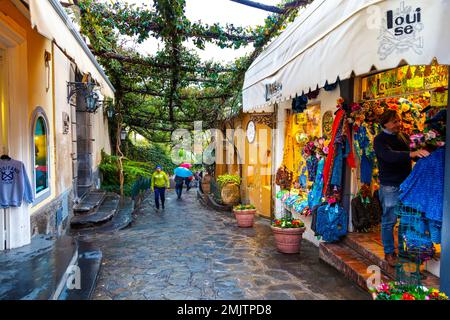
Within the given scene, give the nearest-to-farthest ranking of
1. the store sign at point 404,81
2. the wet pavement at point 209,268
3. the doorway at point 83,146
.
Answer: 1. the store sign at point 404,81
2. the wet pavement at point 209,268
3. the doorway at point 83,146

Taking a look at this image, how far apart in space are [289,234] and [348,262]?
1.49 meters

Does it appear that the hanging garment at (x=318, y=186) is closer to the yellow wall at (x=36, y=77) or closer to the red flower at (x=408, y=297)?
the red flower at (x=408, y=297)

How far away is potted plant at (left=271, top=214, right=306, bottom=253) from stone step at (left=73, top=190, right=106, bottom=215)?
222 inches

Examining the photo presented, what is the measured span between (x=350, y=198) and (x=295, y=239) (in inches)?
50.0

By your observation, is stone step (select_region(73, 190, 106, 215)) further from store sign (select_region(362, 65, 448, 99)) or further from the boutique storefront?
store sign (select_region(362, 65, 448, 99))

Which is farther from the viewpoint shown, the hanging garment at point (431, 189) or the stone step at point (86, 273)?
the stone step at point (86, 273)

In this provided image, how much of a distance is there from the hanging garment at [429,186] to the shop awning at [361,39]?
1.46 metres

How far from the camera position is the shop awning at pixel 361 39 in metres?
2.57

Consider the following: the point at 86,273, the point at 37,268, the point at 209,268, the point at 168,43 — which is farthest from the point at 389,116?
the point at 168,43

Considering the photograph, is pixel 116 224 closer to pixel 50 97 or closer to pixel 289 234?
pixel 50 97

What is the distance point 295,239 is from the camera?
6.57 meters

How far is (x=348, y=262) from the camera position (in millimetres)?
5152

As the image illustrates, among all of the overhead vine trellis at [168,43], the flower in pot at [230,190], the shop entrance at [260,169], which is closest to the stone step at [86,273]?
the overhead vine trellis at [168,43]
